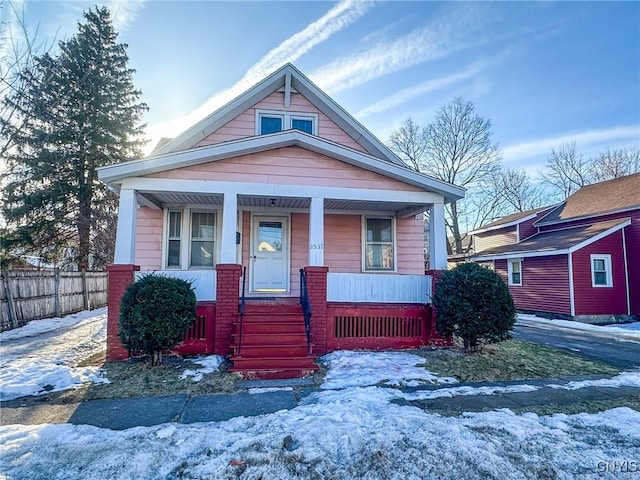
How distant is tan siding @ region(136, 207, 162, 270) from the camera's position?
864 centimetres

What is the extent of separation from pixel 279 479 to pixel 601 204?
19875 mm

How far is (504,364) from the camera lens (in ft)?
20.5

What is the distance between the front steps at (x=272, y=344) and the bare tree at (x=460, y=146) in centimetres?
2446

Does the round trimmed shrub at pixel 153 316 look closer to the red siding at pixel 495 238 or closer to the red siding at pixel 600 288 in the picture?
the red siding at pixel 600 288

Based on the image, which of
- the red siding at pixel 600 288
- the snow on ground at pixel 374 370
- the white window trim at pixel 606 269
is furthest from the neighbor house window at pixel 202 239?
the white window trim at pixel 606 269

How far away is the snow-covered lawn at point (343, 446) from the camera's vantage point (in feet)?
9.38

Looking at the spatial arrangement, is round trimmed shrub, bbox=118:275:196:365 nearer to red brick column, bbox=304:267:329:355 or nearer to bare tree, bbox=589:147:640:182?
red brick column, bbox=304:267:329:355

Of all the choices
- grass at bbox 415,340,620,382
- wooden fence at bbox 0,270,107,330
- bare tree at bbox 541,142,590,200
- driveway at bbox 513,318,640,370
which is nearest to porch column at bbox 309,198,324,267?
grass at bbox 415,340,620,382

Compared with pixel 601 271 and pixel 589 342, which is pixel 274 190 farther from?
pixel 601 271

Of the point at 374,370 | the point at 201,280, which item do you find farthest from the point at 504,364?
the point at 201,280

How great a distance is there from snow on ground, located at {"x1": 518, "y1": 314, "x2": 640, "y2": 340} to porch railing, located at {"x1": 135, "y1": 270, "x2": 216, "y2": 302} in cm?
1200

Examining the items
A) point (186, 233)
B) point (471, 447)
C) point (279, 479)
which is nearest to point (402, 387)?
point (471, 447)

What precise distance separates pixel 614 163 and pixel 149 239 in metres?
35.4

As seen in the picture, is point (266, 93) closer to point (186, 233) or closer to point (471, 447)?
point (186, 233)
